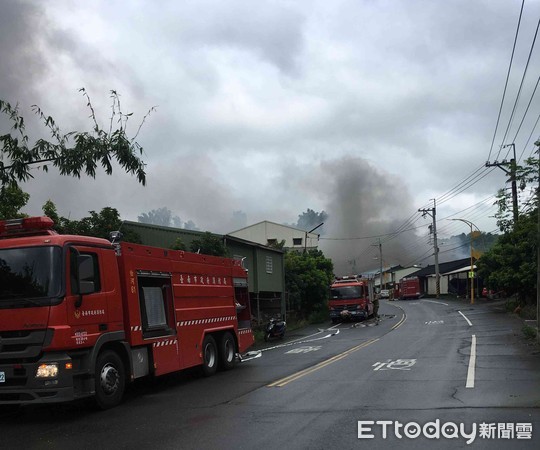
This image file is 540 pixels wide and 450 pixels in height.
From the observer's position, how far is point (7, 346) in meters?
8.16

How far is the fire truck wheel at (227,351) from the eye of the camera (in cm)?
1377

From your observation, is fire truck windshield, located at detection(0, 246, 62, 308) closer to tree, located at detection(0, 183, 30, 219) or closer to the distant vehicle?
tree, located at detection(0, 183, 30, 219)

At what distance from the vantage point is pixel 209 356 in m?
13.1

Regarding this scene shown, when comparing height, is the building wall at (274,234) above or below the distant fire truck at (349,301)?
above

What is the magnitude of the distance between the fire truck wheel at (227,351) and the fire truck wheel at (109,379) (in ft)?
14.6

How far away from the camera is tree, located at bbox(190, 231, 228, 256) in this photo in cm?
2461

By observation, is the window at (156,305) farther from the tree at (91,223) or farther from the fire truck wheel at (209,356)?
the tree at (91,223)

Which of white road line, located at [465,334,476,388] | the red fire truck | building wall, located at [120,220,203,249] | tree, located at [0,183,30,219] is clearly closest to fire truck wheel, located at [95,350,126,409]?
the red fire truck

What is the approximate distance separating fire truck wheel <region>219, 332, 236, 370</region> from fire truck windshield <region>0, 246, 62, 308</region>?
20.5 ft

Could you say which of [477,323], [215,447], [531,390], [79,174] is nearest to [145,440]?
[215,447]

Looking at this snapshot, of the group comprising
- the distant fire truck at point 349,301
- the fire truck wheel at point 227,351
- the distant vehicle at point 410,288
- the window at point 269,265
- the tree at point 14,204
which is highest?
the tree at point 14,204

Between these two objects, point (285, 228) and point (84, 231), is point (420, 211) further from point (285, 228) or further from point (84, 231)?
point (84, 231)

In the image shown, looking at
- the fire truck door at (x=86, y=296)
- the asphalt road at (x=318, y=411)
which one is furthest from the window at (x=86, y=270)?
the asphalt road at (x=318, y=411)

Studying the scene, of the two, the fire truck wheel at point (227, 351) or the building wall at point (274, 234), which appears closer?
the fire truck wheel at point (227, 351)
